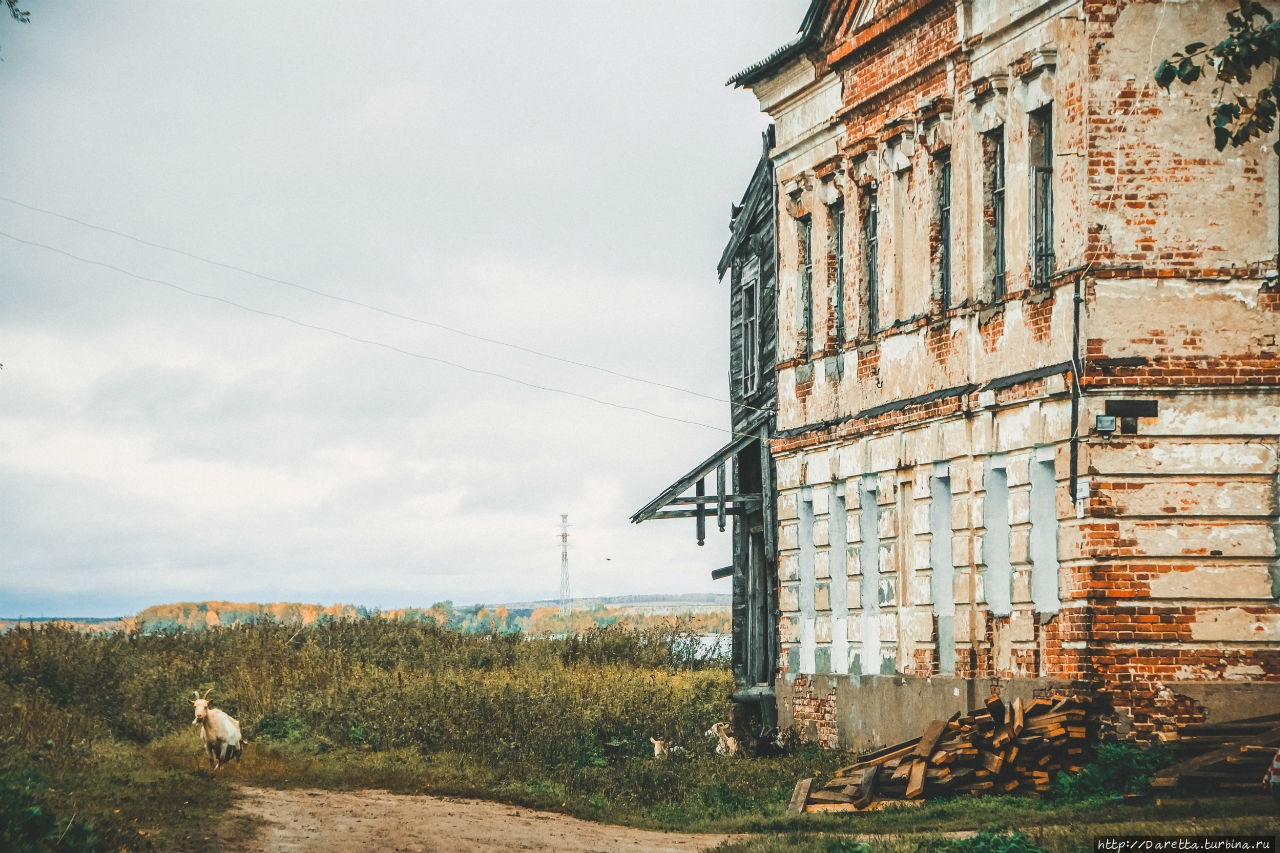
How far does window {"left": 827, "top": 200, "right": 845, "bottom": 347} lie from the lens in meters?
25.5

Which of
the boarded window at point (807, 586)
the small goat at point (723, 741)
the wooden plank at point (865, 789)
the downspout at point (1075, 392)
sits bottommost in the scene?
the small goat at point (723, 741)

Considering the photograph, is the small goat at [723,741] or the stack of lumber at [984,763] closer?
the stack of lumber at [984,763]

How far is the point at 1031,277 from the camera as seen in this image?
19.5 metres

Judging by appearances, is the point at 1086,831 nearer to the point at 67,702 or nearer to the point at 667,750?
the point at 667,750

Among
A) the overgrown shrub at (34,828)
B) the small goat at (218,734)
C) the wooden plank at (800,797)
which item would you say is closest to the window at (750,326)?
the wooden plank at (800,797)

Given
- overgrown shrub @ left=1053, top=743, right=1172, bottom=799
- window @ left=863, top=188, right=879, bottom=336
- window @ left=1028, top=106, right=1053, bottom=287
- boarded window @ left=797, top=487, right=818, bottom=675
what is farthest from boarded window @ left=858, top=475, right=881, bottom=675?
overgrown shrub @ left=1053, top=743, right=1172, bottom=799

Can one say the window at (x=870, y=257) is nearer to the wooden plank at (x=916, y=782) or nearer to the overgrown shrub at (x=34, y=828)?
the wooden plank at (x=916, y=782)

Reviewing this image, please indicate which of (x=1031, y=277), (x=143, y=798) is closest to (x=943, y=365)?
(x=1031, y=277)

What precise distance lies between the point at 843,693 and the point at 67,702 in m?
12.7

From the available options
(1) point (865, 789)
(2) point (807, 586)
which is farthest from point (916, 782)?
(2) point (807, 586)

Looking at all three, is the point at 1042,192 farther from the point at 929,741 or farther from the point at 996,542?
the point at 929,741

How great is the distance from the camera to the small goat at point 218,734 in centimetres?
2050

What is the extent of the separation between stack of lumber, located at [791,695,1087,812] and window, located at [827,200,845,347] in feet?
29.2

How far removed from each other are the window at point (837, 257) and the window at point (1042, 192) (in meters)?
5.89
